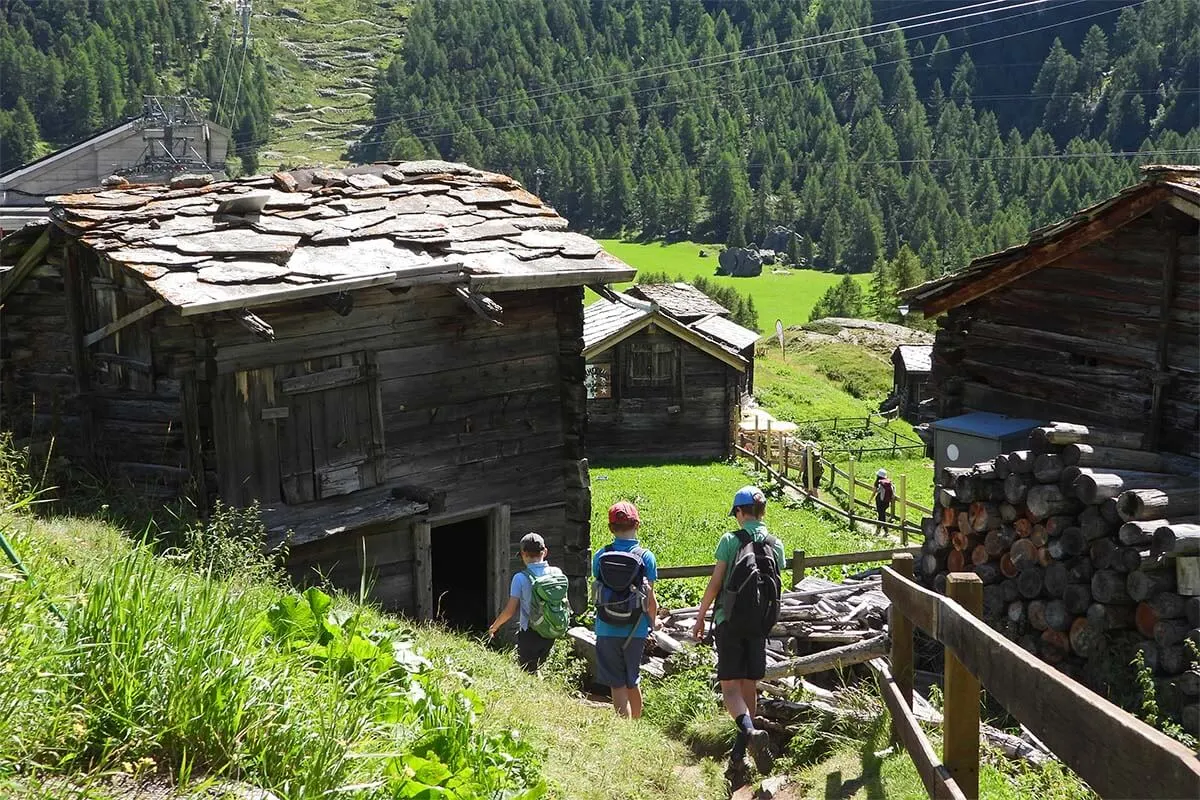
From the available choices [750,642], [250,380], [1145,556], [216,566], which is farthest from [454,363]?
[1145,556]

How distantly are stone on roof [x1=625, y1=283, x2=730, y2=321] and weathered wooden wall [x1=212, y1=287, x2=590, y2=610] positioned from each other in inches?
852

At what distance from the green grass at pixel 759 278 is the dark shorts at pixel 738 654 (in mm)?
72666

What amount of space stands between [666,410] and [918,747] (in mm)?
25823

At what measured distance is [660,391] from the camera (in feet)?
101

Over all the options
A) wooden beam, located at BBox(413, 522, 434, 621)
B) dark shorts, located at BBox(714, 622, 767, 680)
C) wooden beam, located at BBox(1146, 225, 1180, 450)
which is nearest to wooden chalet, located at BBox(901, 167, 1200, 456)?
wooden beam, located at BBox(1146, 225, 1180, 450)

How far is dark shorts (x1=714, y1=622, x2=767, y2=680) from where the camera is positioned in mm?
6922

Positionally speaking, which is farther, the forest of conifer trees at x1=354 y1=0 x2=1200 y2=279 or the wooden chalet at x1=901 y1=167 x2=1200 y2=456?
the forest of conifer trees at x1=354 y1=0 x2=1200 y2=279

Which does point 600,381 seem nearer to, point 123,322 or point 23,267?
point 23,267

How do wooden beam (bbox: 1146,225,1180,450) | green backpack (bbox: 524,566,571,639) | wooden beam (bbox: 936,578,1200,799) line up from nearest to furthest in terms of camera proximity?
wooden beam (bbox: 936,578,1200,799)
green backpack (bbox: 524,566,571,639)
wooden beam (bbox: 1146,225,1180,450)

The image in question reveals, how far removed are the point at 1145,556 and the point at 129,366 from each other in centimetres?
837

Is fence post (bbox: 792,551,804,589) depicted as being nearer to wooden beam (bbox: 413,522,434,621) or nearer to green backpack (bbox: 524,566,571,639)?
wooden beam (bbox: 413,522,434,621)

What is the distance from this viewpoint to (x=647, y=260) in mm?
114875

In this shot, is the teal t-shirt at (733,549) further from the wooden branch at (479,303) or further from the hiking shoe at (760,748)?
the wooden branch at (479,303)

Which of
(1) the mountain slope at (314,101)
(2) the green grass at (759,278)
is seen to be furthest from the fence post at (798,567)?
(1) the mountain slope at (314,101)
